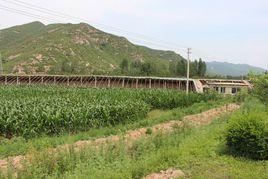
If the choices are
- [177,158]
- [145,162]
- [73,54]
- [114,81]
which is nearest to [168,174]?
[145,162]

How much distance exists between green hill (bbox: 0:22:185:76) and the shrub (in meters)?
72.6

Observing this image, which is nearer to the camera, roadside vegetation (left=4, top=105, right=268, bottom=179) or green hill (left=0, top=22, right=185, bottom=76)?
roadside vegetation (left=4, top=105, right=268, bottom=179)

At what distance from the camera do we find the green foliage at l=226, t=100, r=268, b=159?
36.6ft

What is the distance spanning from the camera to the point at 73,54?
4815 inches

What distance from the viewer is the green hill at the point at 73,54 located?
339ft

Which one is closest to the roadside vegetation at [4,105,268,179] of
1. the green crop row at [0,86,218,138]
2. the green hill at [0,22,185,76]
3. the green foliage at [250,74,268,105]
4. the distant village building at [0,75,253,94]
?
the green crop row at [0,86,218,138]

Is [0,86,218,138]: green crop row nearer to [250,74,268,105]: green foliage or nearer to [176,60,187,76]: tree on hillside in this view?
[250,74,268,105]: green foliage

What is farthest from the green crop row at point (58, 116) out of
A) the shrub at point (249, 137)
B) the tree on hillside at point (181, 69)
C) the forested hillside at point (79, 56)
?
the tree on hillside at point (181, 69)

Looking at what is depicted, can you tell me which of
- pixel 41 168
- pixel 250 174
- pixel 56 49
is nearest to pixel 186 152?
pixel 250 174

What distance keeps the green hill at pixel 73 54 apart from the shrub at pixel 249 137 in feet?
238

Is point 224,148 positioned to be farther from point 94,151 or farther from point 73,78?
point 73,78

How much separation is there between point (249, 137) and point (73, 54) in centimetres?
11408

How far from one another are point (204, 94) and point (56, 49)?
80.9 meters

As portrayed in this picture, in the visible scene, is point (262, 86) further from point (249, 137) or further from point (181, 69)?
point (181, 69)
